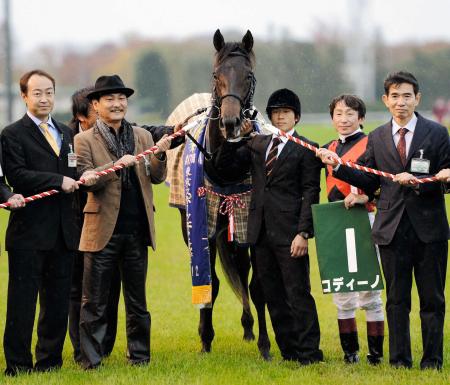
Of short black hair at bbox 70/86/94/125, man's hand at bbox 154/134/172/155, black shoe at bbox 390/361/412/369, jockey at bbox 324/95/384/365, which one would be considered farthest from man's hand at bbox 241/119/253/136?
black shoe at bbox 390/361/412/369

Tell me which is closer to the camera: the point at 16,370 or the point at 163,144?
the point at 16,370

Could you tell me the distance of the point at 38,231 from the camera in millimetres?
6309

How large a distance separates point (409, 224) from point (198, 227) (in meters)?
1.85

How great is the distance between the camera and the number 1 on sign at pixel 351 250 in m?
6.34

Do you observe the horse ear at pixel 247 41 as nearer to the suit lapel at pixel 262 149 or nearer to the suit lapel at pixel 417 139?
the suit lapel at pixel 262 149

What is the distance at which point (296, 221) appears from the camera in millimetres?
6457

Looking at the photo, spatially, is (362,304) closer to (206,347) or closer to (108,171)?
(206,347)

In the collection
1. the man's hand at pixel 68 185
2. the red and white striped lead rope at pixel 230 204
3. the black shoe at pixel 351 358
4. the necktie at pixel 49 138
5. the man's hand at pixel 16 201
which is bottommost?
the black shoe at pixel 351 358

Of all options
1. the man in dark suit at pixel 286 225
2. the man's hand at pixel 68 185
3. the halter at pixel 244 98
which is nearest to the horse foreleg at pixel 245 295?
the man in dark suit at pixel 286 225

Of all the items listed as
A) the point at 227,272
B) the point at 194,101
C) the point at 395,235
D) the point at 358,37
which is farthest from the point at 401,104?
the point at 358,37

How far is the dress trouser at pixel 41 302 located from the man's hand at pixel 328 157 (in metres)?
1.96

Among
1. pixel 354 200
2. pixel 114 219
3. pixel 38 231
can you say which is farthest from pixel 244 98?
pixel 38 231

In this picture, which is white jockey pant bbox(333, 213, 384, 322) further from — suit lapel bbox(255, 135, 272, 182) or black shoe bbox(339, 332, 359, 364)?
suit lapel bbox(255, 135, 272, 182)

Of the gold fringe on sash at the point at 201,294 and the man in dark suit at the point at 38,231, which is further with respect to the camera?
the gold fringe on sash at the point at 201,294
